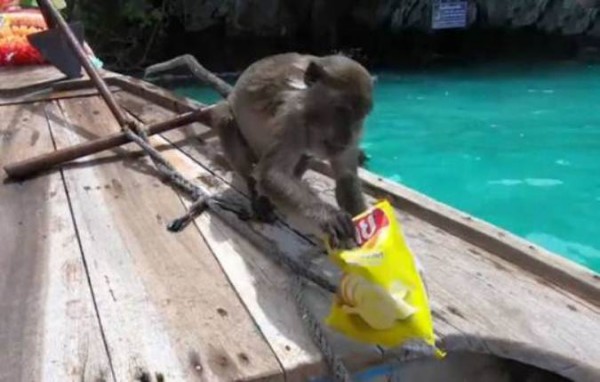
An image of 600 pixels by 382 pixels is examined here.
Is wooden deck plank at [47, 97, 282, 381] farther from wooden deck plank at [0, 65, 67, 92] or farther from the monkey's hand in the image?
wooden deck plank at [0, 65, 67, 92]

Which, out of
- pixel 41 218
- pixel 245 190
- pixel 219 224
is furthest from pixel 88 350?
pixel 245 190

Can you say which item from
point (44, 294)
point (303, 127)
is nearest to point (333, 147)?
point (303, 127)

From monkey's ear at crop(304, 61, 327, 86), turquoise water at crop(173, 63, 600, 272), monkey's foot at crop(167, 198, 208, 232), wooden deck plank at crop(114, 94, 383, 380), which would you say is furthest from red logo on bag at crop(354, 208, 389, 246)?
turquoise water at crop(173, 63, 600, 272)

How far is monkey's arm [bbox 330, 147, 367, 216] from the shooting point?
7.02 ft

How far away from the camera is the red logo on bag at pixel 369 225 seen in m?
1.53

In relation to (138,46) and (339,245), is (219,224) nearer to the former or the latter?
(339,245)

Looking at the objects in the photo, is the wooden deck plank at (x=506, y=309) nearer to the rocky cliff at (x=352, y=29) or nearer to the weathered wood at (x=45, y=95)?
the weathered wood at (x=45, y=95)

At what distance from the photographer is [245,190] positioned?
8.28 feet

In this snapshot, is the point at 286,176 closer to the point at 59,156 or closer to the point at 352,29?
the point at 59,156

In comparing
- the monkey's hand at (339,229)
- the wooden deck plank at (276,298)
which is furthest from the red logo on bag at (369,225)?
the wooden deck plank at (276,298)

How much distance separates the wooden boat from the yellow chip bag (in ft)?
0.19

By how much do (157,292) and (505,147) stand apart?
544 centimetres

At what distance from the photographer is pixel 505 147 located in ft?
21.9

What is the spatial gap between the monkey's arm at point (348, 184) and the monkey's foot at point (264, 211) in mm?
198
